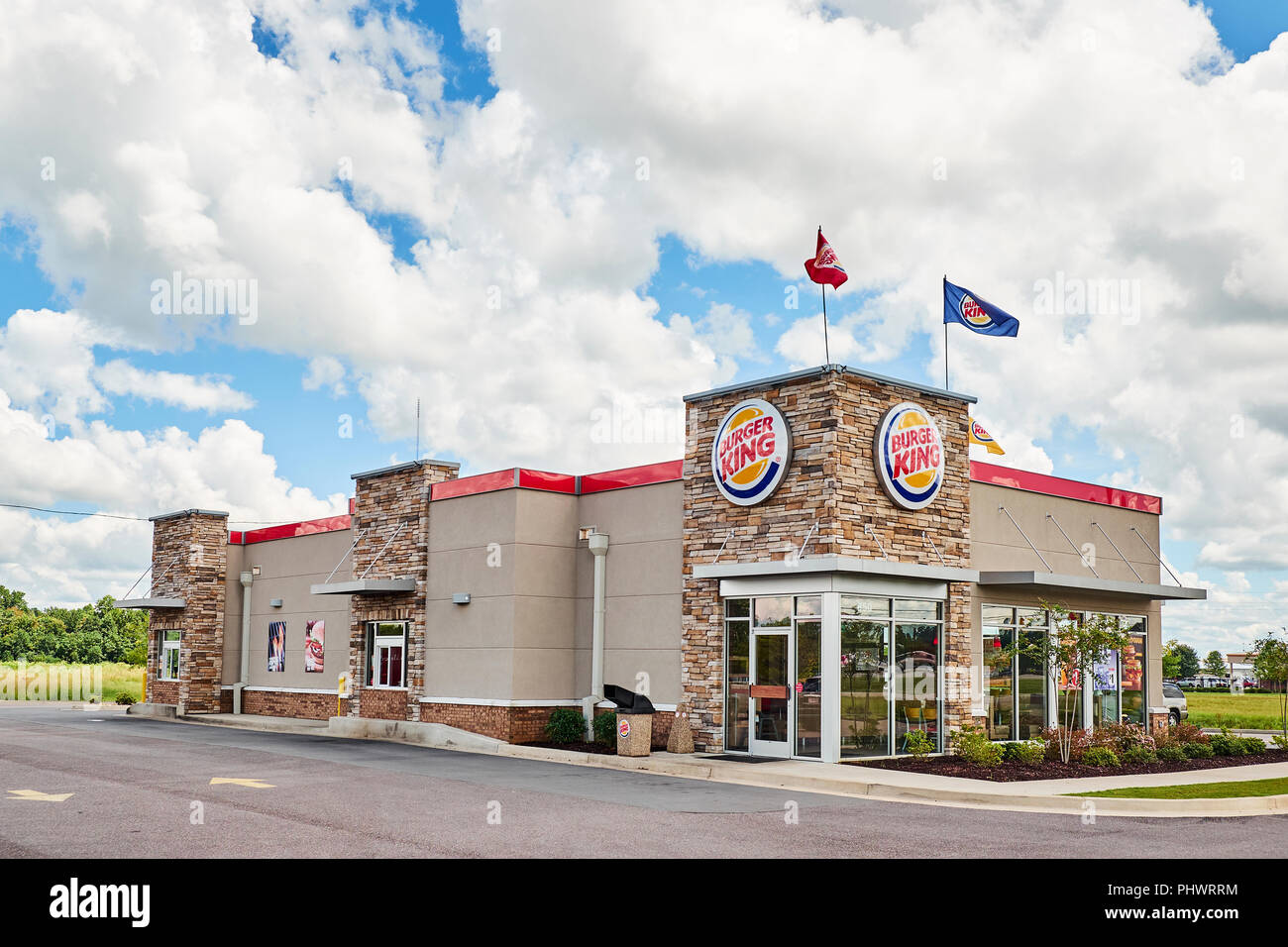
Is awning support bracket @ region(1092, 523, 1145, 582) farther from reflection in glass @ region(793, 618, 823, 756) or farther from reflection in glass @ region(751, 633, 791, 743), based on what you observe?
reflection in glass @ region(751, 633, 791, 743)

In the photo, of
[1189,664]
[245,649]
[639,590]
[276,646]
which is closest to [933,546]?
[639,590]

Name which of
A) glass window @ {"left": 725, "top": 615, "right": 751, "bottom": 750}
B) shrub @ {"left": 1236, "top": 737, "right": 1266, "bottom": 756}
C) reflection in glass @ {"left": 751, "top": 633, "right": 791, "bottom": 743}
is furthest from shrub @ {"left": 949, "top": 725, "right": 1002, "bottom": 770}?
shrub @ {"left": 1236, "top": 737, "right": 1266, "bottom": 756}

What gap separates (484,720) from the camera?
24.5 m

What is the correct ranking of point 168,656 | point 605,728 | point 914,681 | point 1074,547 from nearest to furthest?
point 914,681
point 605,728
point 1074,547
point 168,656

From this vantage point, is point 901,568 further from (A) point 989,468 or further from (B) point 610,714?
(B) point 610,714

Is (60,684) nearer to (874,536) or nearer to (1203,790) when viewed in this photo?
(874,536)

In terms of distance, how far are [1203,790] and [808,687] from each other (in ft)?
21.0

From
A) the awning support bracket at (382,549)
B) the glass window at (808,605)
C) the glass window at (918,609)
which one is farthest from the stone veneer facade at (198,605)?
the glass window at (918,609)

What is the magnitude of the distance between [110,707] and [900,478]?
3209cm

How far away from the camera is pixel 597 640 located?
78.8 ft

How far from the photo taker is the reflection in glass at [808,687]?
65.8 feet

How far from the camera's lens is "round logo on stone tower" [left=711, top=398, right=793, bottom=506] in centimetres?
2111
